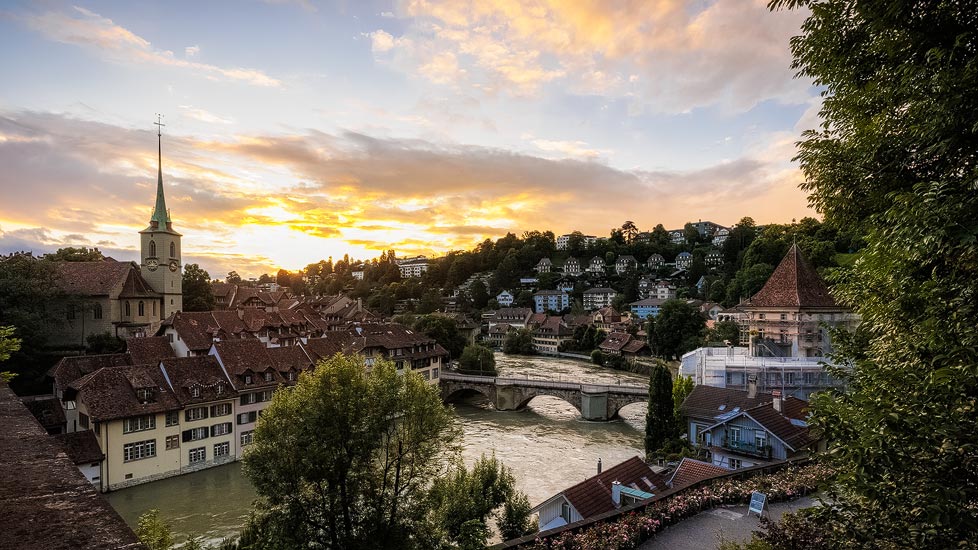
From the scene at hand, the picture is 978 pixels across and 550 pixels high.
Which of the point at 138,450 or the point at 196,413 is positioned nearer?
the point at 138,450

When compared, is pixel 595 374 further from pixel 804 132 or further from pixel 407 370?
pixel 804 132

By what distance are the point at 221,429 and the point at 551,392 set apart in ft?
74.3

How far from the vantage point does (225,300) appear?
77.7 meters

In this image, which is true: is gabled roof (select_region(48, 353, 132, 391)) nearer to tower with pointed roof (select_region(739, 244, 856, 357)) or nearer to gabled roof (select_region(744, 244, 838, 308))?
tower with pointed roof (select_region(739, 244, 856, 357))

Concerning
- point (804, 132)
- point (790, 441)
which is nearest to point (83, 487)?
point (804, 132)

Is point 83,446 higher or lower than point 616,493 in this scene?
lower

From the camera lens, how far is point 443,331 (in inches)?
2219

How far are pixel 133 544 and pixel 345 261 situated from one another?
672 feet

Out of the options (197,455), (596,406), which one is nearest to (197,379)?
(197,455)

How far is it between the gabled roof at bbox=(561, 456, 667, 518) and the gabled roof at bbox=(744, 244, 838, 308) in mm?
18802

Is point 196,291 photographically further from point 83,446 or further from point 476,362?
point 83,446

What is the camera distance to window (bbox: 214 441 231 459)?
26.3 m

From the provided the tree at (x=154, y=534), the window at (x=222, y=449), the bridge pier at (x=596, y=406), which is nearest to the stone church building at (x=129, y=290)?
the window at (x=222, y=449)

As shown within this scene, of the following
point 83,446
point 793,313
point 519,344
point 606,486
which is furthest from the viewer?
point 519,344
